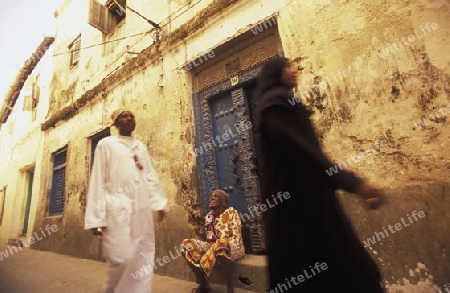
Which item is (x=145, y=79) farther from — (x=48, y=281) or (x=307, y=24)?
(x=48, y=281)

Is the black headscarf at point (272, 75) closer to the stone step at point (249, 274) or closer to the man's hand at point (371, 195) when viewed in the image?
the man's hand at point (371, 195)

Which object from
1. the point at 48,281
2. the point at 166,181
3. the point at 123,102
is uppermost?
the point at 123,102

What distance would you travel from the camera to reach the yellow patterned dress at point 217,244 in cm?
265

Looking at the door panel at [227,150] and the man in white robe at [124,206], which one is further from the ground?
the door panel at [227,150]

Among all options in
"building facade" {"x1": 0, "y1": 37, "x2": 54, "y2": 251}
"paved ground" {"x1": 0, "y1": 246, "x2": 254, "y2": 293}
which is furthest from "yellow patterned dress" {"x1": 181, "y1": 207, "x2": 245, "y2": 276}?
"building facade" {"x1": 0, "y1": 37, "x2": 54, "y2": 251}

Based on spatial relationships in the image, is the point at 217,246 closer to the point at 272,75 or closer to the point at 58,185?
the point at 272,75

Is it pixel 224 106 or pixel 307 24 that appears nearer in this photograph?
pixel 307 24

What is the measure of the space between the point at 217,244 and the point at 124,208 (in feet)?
3.62

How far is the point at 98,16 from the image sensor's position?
6465 millimetres

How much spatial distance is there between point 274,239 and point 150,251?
1456 millimetres

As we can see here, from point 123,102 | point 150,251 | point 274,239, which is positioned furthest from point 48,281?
point 274,239

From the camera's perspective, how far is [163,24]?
15.6ft

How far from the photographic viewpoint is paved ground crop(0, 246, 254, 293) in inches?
124

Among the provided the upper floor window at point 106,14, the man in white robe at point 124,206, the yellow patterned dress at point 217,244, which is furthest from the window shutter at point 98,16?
the yellow patterned dress at point 217,244
